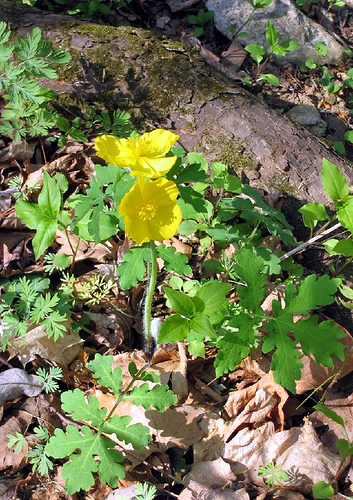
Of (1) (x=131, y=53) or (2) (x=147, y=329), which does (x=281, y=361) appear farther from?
(1) (x=131, y=53)

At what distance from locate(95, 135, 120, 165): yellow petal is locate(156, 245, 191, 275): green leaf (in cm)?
61

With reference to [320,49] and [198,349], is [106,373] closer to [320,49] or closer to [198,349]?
[198,349]

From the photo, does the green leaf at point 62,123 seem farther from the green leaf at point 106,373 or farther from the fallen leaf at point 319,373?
the fallen leaf at point 319,373

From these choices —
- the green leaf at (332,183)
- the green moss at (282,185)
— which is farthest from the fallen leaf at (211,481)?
the green moss at (282,185)

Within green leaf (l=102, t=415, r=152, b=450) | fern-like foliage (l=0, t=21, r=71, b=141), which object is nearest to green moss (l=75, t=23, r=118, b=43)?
fern-like foliage (l=0, t=21, r=71, b=141)

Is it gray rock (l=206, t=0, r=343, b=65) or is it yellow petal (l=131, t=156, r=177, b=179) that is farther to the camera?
gray rock (l=206, t=0, r=343, b=65)

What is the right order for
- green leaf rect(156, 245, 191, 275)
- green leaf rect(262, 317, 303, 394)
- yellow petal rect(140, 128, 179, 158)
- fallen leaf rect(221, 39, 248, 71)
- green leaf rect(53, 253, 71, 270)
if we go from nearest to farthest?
yellow petal rect(140, 128, 179, 158) → green leaf rect(262, 317, 303, 394) → green leaf rect(156, 245, 191, 275) → green leaf rect(53, 253, 71, 270) → fallen leaf rect(221, 39, 248, 71)

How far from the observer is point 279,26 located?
493 cm

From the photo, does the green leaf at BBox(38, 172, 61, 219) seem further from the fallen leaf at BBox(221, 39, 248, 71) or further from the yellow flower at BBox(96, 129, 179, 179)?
the fallen leaf at BBox(221, 39, 248, 71)

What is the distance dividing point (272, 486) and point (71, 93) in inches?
107

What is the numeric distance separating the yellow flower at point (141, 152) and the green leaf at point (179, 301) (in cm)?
50

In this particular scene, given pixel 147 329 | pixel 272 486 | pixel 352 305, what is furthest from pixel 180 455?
pixel 352 305

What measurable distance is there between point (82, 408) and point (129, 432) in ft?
0.79

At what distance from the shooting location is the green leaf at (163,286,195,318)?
2.02 meters
